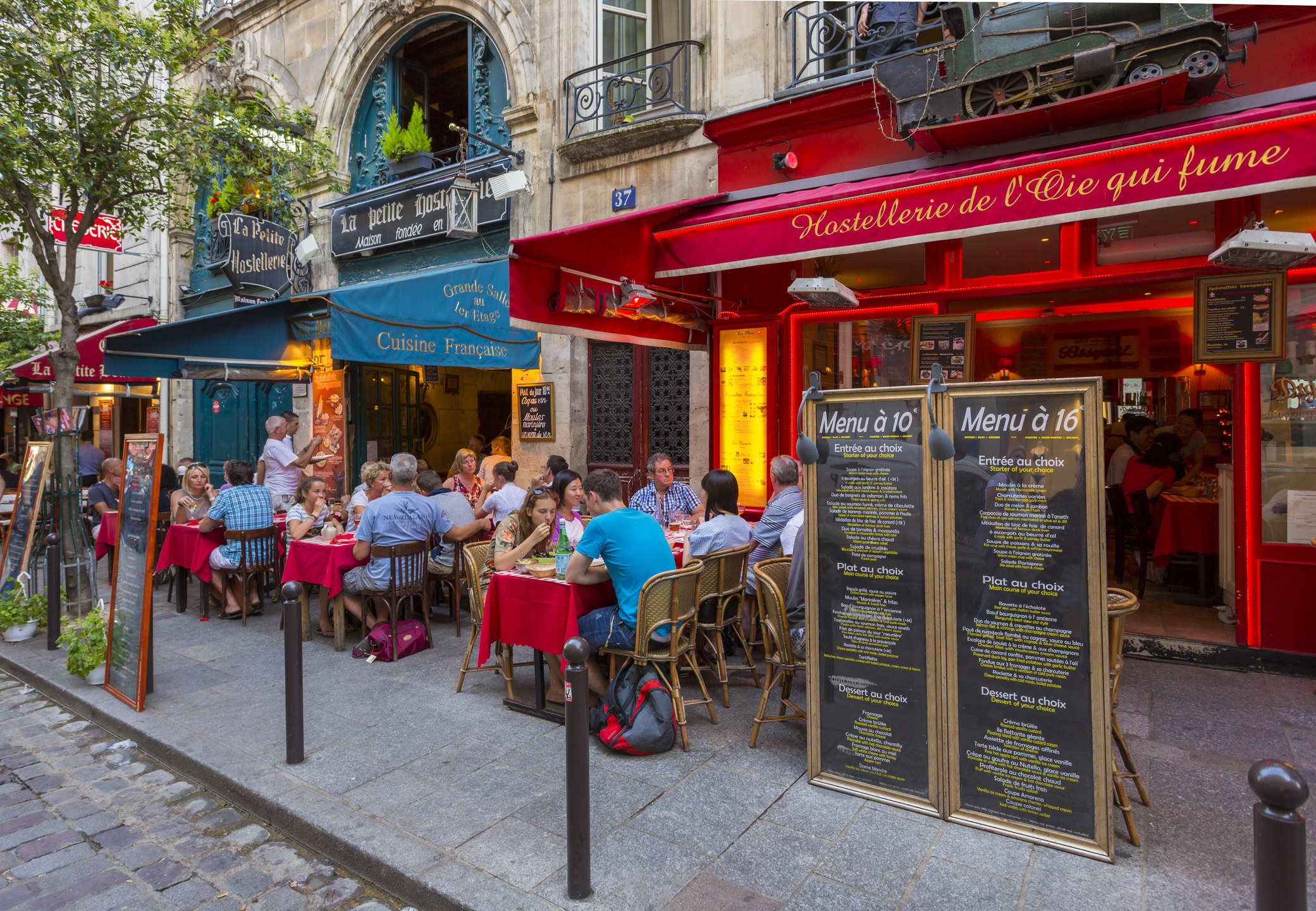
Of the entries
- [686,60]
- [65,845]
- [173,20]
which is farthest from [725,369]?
[173,20]

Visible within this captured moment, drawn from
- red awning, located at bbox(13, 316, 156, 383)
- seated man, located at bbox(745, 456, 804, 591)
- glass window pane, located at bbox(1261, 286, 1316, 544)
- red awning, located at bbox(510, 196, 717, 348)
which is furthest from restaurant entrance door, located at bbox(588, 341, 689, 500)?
red awning, located at bbox(13, 316, 156, 383)

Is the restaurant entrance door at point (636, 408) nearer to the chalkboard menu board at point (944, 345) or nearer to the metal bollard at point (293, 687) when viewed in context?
the chalkboard menu board at point (944, 345)

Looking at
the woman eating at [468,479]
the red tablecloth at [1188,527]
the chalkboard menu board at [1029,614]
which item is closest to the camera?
the chalkboard menu board at [1029,614]

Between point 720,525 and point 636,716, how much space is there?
1.43 meters

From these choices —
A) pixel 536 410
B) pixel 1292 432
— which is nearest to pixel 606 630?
pixel 1292 432

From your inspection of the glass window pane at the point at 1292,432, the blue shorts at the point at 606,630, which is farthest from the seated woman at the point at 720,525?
the glass window pane at the point at 1292,432

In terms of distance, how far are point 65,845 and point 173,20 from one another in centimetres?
882

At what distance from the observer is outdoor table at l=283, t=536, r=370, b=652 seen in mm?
5871

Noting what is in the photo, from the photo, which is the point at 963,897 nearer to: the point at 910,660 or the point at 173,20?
the point at 910,660

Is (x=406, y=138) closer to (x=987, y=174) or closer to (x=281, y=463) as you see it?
(x=281, y=463)

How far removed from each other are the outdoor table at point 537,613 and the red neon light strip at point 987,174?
3.02 metres

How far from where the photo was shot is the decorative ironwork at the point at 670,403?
→ 827 cm

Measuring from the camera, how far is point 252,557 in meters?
6.84

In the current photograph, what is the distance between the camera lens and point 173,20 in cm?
824
